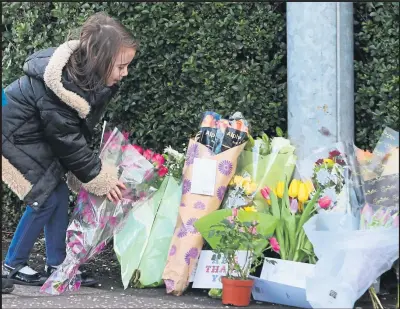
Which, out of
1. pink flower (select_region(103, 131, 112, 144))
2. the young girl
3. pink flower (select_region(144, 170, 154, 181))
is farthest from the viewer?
pink flower (select_region(103, 131, 112, 144))

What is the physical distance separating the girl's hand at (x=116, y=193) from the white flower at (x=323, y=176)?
3.26 ft

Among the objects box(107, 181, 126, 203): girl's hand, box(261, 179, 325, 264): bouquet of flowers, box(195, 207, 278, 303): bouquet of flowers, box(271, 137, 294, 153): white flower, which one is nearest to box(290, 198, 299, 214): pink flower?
box(261, 179, 325, 264): bouquet of flowers

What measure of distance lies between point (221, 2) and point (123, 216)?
→ 1.27 metres

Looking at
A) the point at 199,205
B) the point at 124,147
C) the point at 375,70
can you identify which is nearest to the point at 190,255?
the point at 199,205

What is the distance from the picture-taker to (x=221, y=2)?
4738 millimetres

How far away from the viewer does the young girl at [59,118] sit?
4.26m

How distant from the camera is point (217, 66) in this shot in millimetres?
4746

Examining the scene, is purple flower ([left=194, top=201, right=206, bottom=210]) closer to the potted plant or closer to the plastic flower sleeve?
the potted plant

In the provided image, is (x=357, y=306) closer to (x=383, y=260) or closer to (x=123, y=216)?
(x=383, y=260)

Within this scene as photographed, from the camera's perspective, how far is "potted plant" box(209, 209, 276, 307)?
4055 mm

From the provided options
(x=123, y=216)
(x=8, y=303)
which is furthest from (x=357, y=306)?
(x=8, y=303)

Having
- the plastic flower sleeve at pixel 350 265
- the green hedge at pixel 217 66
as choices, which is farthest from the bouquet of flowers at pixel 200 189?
the plastic flower sleeve at pixel 350 265

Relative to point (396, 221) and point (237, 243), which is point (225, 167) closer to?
point (237, 243)

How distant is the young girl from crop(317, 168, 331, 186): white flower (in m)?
0.99
